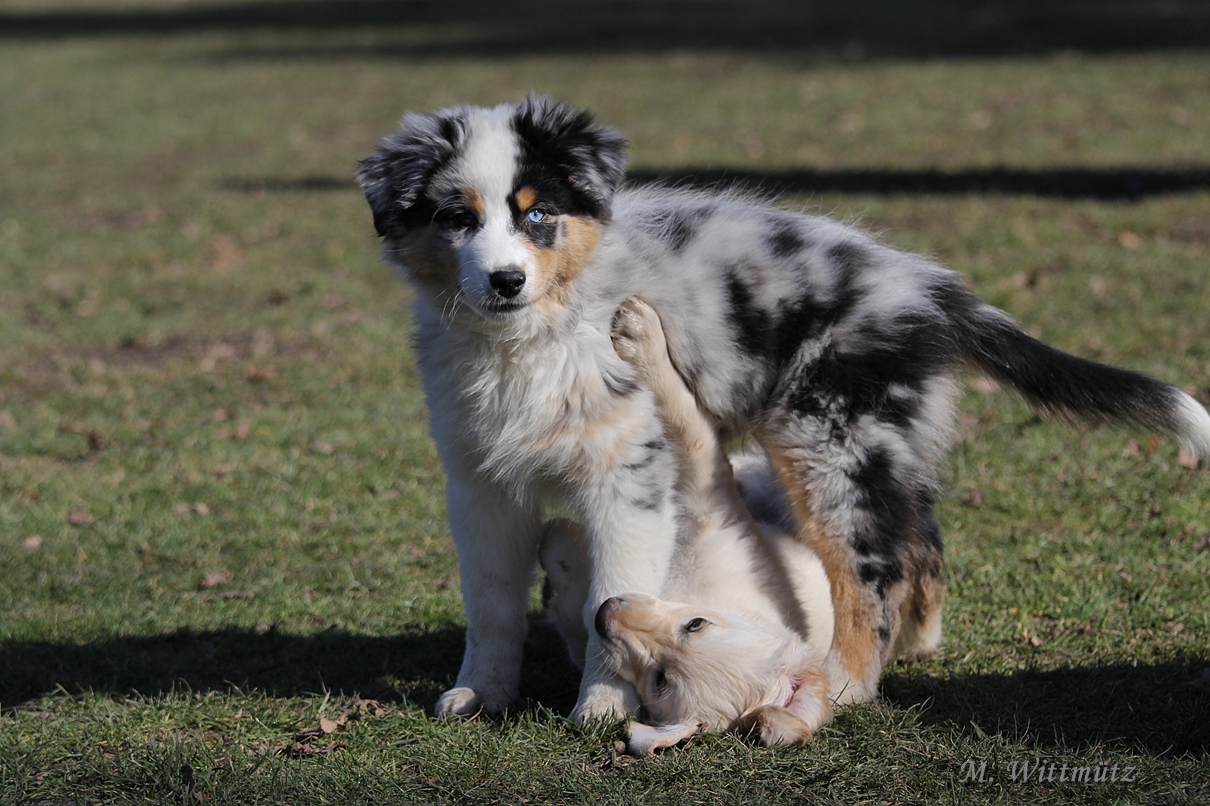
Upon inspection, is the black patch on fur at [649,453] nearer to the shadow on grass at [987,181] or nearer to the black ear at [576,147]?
the black ear at [576,147]

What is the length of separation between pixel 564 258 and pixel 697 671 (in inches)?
56.8

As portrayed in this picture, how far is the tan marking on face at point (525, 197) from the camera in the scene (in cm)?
403

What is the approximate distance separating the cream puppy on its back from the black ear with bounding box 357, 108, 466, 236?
0.80 metres

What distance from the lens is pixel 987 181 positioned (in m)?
11.2

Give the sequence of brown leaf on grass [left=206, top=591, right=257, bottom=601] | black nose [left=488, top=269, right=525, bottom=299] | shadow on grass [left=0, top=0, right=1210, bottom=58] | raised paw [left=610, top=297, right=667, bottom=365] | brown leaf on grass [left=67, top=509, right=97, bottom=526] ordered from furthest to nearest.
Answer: shadow on grass [left=0, top=0, right=1210, bottom=58], brown leaf on grass [left=67, top=509, right=97, bottom=526], brown leaf on grass [left=206, top=591, right=257, bottom=601], raised paw [left=610, top=297, right=667, bottom=365], black nose [left=488, top=269, right=525, bottom=299]

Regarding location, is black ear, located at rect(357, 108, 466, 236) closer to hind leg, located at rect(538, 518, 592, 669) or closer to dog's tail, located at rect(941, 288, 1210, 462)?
hind leg, located at rect(538, 518, 592, 669)

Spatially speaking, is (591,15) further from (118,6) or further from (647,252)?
(647,252)

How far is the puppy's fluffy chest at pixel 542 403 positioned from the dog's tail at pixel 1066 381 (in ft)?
3.97

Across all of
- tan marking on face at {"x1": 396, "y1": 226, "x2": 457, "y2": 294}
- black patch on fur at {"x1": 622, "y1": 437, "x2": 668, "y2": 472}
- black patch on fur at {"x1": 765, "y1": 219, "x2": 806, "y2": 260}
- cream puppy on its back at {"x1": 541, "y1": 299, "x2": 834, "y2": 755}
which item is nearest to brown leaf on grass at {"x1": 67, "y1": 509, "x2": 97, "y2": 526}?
cream puppy on its back at {"x1": 541, "y1": 299, "x2": 834, "y2": 755}

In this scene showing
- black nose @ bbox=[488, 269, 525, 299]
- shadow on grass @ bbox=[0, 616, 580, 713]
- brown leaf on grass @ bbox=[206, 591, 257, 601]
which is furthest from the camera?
brown leaf on grass @ bbox=[206, 591, 257, 601]

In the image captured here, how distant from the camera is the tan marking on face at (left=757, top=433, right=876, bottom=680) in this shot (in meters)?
4.23

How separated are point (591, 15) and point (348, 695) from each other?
22113mm

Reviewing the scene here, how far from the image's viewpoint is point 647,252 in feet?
14.6

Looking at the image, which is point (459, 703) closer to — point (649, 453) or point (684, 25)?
point (649, 453)
